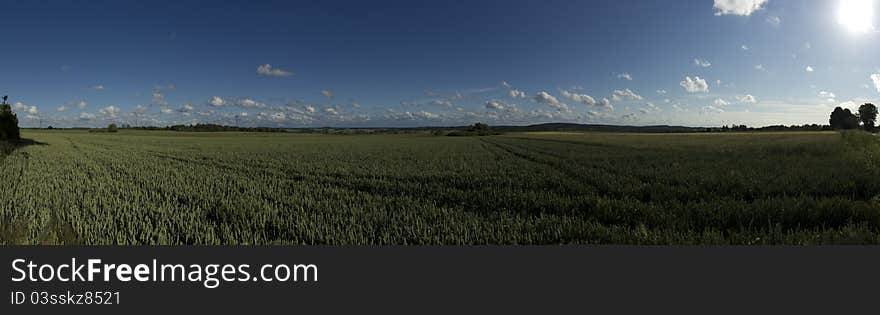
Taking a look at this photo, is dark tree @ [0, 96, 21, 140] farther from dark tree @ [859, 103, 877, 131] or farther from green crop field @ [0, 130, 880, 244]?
dark tree @ [859, 103, 877, 131]

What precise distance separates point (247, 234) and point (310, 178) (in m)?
5.32

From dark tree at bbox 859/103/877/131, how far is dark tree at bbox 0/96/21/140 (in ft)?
172

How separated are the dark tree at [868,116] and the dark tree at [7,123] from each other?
5247 cm

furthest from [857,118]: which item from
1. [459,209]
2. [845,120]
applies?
[459,209]

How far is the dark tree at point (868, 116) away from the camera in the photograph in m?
12.4

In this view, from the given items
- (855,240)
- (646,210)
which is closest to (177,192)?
(646,210)

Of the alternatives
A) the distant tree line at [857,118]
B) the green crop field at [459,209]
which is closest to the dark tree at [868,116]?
the distant tree line at [857,118]

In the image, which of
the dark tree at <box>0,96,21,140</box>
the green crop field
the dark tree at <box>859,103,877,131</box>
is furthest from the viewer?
the dark tree at <box>0,96,21,140</box>

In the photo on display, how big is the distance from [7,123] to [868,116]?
175 ft

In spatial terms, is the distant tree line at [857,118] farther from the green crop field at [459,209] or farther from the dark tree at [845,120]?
the green crop field at [459,209]

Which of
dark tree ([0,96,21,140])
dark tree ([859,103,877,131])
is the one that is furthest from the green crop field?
dark tree ([0,96,21,140])

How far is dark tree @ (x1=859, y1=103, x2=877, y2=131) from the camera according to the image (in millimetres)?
12406

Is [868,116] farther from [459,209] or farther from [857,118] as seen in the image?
[459,209]

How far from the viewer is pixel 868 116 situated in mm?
12578
